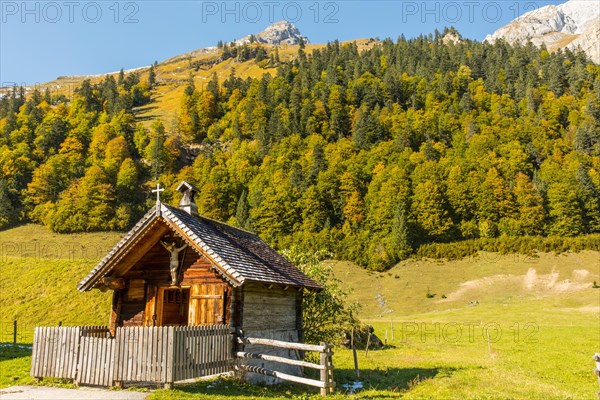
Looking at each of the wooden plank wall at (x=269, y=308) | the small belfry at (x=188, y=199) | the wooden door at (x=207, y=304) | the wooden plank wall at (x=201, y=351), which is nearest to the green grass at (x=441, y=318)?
the wooden plank wall at (x=201, y=351)

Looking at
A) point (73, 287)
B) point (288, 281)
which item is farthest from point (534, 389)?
point (73, 287)

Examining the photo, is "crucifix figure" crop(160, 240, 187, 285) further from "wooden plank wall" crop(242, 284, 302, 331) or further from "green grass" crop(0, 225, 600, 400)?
"green grass" crop(0, 225, 600, 400)

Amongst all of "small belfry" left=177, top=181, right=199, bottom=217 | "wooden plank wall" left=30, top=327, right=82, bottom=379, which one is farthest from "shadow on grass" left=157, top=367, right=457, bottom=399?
"small belfry" left=177, top=181, right=199, bottom=217

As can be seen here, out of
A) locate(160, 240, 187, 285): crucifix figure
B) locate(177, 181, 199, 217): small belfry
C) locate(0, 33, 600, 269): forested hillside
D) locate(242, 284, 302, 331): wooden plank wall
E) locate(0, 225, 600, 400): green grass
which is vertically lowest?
locate(0, 225, 600, 400): green grass

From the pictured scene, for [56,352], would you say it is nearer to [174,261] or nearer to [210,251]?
[174,261]

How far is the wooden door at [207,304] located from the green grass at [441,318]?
256cm

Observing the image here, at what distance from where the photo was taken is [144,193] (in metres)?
140

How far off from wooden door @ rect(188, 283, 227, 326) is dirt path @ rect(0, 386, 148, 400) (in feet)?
14.3

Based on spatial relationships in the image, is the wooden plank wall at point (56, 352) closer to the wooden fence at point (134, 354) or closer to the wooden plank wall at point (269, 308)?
the wooden fence at point (134, 354)

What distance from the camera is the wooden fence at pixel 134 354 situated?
14.6m

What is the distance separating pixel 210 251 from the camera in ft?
56.6

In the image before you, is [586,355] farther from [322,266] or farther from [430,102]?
[430,102]

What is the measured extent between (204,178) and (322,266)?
122 meters

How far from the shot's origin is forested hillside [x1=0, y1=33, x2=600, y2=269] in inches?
4594
